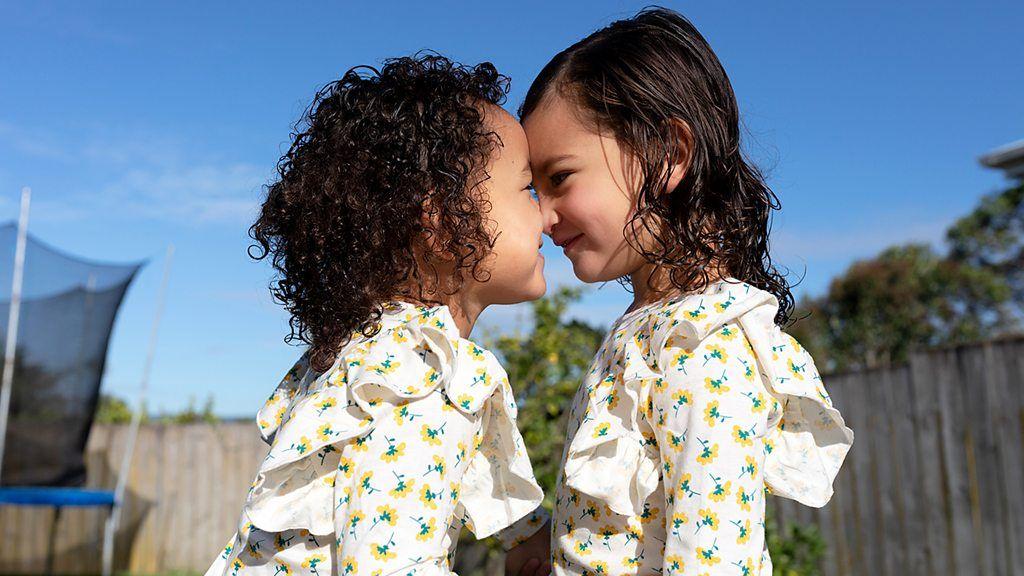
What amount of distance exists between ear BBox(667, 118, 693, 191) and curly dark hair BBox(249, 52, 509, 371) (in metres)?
0.33

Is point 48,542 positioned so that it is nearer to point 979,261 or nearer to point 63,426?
point 63,426

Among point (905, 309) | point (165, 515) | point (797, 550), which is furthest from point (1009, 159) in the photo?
point (905, 309)

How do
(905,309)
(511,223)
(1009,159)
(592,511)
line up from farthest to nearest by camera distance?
(905,309), (1009,159), (511,223), (592,511)

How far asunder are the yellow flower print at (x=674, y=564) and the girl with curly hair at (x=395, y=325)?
30cm

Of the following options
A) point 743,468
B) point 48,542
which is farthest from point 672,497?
point 48,542

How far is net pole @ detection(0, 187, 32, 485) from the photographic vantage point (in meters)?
6.30

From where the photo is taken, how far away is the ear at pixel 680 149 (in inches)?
62.5

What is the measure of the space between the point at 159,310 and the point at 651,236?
5.97 meters

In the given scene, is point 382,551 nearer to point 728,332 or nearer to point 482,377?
point 482,377

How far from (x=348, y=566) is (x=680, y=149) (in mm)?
898

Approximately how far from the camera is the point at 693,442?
50.3 inches

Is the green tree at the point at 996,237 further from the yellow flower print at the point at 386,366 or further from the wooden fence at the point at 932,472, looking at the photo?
the yellow flower print at the point at 386,366

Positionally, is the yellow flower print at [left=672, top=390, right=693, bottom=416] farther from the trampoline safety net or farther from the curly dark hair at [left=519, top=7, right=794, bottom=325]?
the trampoline safety net

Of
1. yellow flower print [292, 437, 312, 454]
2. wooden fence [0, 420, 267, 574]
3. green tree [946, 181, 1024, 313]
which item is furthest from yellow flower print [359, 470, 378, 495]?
green tree [946, 181, 1024, 313]
